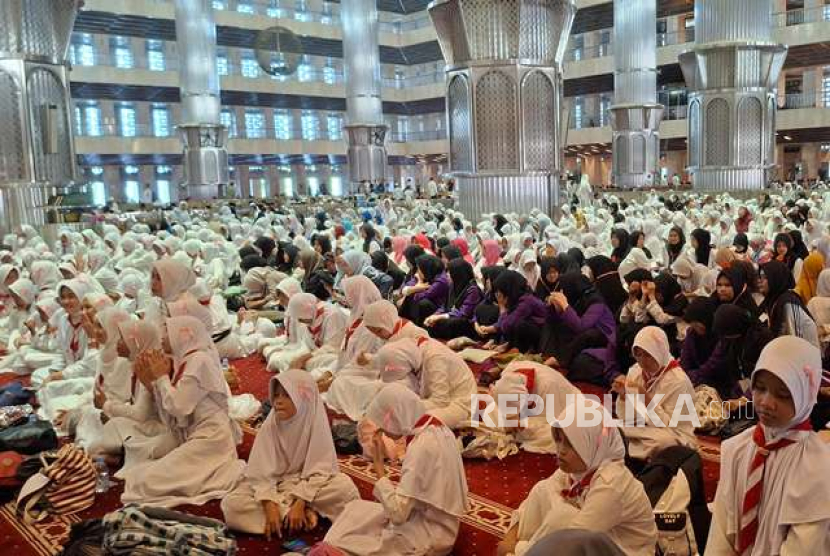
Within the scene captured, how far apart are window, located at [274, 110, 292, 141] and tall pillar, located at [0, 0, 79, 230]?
16.0 m

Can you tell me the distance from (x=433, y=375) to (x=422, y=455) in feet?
3.63

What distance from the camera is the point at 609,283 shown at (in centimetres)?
536

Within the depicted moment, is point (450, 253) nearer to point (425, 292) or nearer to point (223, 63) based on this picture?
point (425, 292)

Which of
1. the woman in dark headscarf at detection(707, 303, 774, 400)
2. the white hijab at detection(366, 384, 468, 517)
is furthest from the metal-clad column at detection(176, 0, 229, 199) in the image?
the white hijab at detection(366, 384, 468, 517)

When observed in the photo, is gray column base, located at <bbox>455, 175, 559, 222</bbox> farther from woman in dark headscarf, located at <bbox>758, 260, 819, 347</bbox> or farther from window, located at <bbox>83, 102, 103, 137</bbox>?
window, located at <bbox>83, 102, 103, 137</bbox>

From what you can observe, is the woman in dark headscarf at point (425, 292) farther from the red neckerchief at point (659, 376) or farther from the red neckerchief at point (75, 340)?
the red neckerchief at point (659, 376)

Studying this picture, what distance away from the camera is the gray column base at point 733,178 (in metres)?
12.0

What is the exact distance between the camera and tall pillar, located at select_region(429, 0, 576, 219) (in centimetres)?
873

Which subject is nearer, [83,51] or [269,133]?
[83,51]

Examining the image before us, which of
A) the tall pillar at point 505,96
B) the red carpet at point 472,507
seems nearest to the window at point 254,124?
the tall pillar at point 505,96

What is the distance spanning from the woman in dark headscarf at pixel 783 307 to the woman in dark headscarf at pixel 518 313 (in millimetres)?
1279

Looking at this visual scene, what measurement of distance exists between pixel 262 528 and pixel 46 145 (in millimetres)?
8713

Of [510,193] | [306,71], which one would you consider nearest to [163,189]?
[306,71]

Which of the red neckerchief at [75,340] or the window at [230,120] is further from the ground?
the window at [230,120]
